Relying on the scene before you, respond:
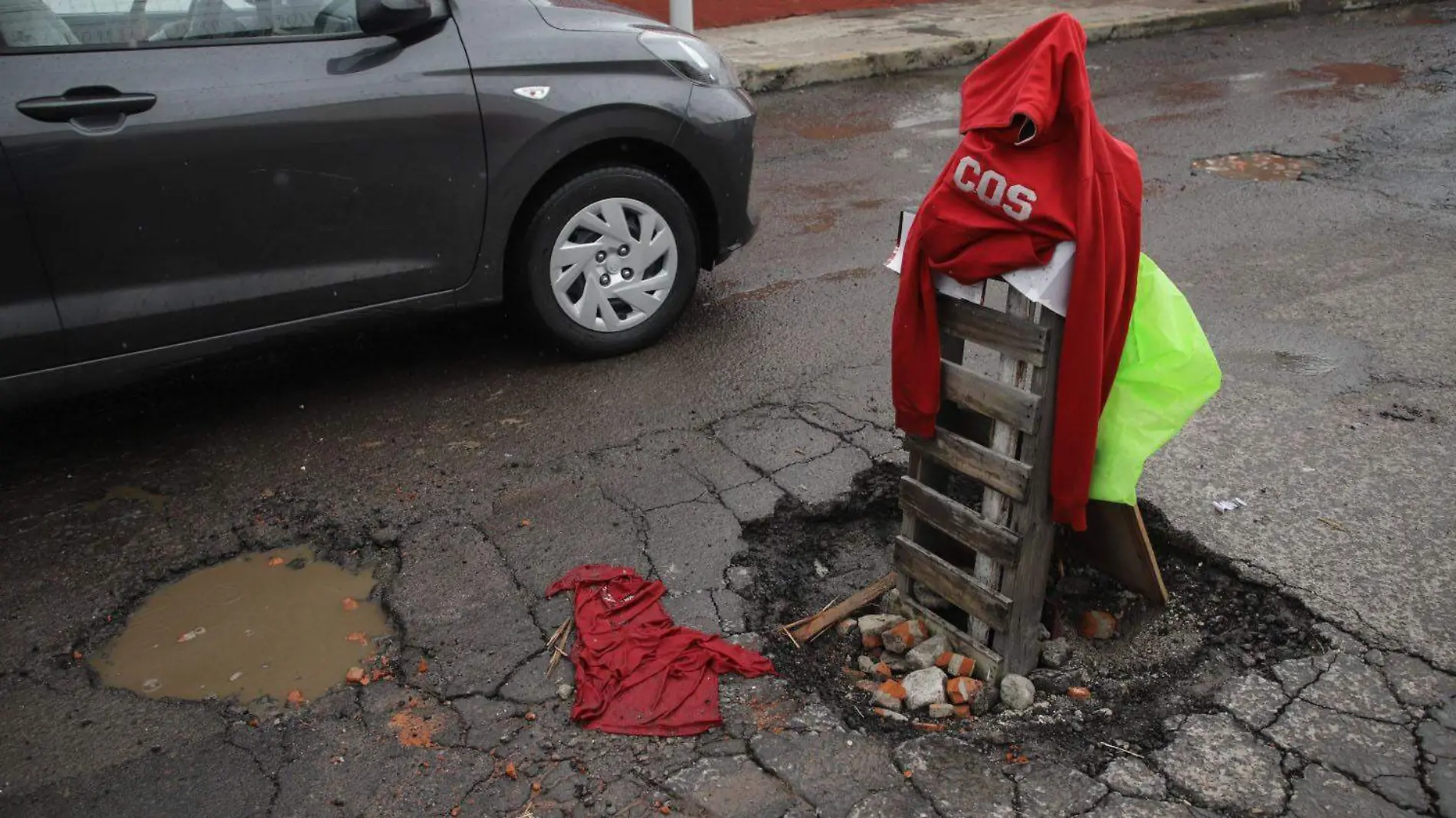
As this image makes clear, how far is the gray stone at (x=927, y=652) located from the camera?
10.8 feet

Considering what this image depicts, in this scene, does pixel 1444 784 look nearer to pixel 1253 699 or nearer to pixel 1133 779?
pixel 1253 699

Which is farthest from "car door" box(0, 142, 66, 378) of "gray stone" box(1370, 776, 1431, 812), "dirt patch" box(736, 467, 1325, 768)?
"gray stone" box(1370, 776, 1431, 812)

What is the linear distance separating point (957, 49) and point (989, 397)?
8.99 metres

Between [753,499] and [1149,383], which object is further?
[753,499]

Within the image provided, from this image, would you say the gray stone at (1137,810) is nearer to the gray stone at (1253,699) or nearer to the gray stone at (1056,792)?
the gray stone at (1056,792)

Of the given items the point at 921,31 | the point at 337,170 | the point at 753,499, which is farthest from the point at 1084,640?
the point at 921,31

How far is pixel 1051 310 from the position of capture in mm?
2807

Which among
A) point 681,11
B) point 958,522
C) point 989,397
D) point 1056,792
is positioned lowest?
point 1056,792

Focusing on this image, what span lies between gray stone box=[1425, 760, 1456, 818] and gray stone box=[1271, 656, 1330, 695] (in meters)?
0.36

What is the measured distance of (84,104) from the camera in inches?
149

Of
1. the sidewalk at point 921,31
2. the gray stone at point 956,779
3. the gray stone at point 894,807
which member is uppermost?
the sidewalk at point 921,31

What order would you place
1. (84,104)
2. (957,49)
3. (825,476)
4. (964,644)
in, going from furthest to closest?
(957,49) < (825,476) < (84,104) < (964,644)

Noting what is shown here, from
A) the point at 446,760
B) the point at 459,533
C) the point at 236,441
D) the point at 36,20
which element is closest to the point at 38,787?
the point at 446,760

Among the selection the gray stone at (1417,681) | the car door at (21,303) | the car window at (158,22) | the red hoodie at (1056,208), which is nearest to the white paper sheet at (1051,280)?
the red hoodie at (1056,208)
